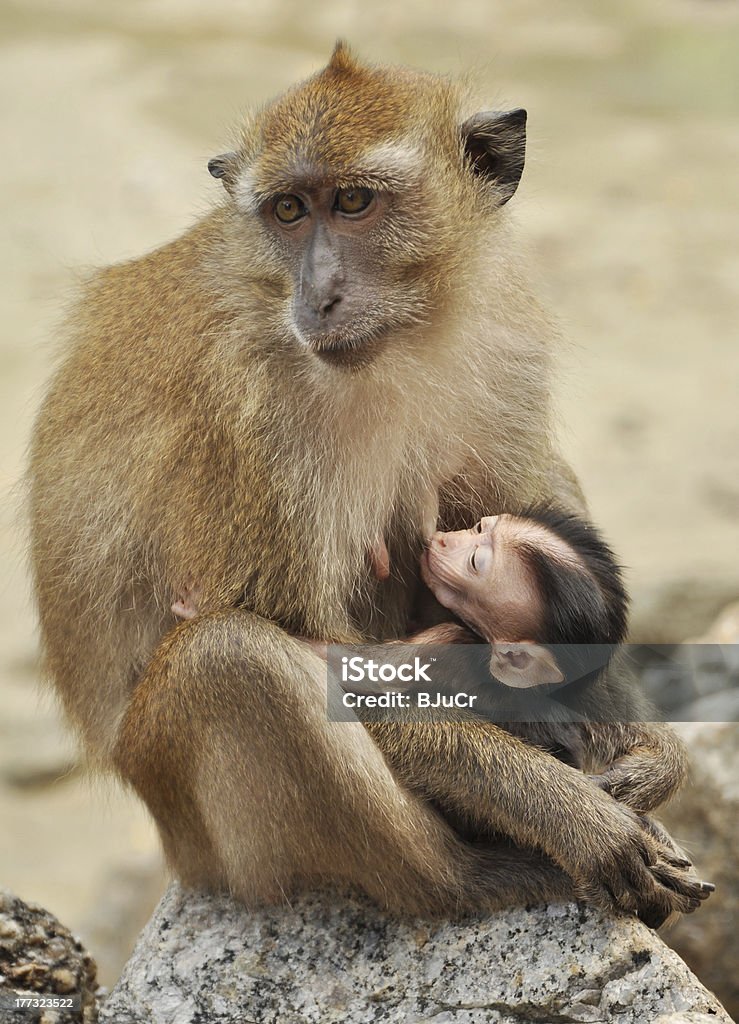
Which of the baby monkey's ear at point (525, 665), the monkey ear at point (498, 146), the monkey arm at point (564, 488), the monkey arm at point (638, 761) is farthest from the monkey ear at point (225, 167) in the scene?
the monkey arm at point (638, 761)

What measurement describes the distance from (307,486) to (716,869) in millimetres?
3156

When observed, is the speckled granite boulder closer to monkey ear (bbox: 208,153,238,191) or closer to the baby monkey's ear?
the baby monkey's ear

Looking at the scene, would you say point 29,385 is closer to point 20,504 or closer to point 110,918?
point 110,918

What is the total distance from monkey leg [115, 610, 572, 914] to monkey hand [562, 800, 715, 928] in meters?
0.11

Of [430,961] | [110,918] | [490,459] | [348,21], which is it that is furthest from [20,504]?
[348,21]

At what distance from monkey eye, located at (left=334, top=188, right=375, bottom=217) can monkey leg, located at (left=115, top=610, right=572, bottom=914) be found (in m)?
1.38

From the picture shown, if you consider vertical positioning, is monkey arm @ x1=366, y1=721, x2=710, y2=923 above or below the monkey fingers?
above

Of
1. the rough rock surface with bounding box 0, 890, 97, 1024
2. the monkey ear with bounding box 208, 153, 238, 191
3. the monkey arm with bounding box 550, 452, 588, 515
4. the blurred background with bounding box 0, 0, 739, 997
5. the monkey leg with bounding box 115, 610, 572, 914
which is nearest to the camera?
the monkey leg with bounding box 115, 610, 572, 914

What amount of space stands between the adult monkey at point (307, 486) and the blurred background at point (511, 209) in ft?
1.56

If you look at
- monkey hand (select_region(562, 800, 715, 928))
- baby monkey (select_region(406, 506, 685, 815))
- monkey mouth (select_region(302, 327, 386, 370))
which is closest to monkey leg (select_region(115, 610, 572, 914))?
monkey hand (select_region(562, 800, 715, 928))

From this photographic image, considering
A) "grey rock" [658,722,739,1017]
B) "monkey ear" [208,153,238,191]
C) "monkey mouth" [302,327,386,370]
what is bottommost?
"grey rock" [658,722,739,1017]

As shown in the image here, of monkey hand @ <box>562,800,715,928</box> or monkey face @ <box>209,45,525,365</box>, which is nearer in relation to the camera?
monkey hand @ <box>562,800,715,928</box>

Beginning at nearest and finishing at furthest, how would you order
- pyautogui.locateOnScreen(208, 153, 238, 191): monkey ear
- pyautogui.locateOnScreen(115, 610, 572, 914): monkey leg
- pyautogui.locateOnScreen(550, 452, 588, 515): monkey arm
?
pyautogui.locateOnScreen(115, 610, 572, 914): monkey leg
pyautogui.locateOnScreen(208, 153, 238, 191): monkey ear
pyautogui.locateOnScreen(550, 452, 588, 515): monkey arm

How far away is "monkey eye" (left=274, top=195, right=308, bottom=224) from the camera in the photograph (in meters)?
4.83
